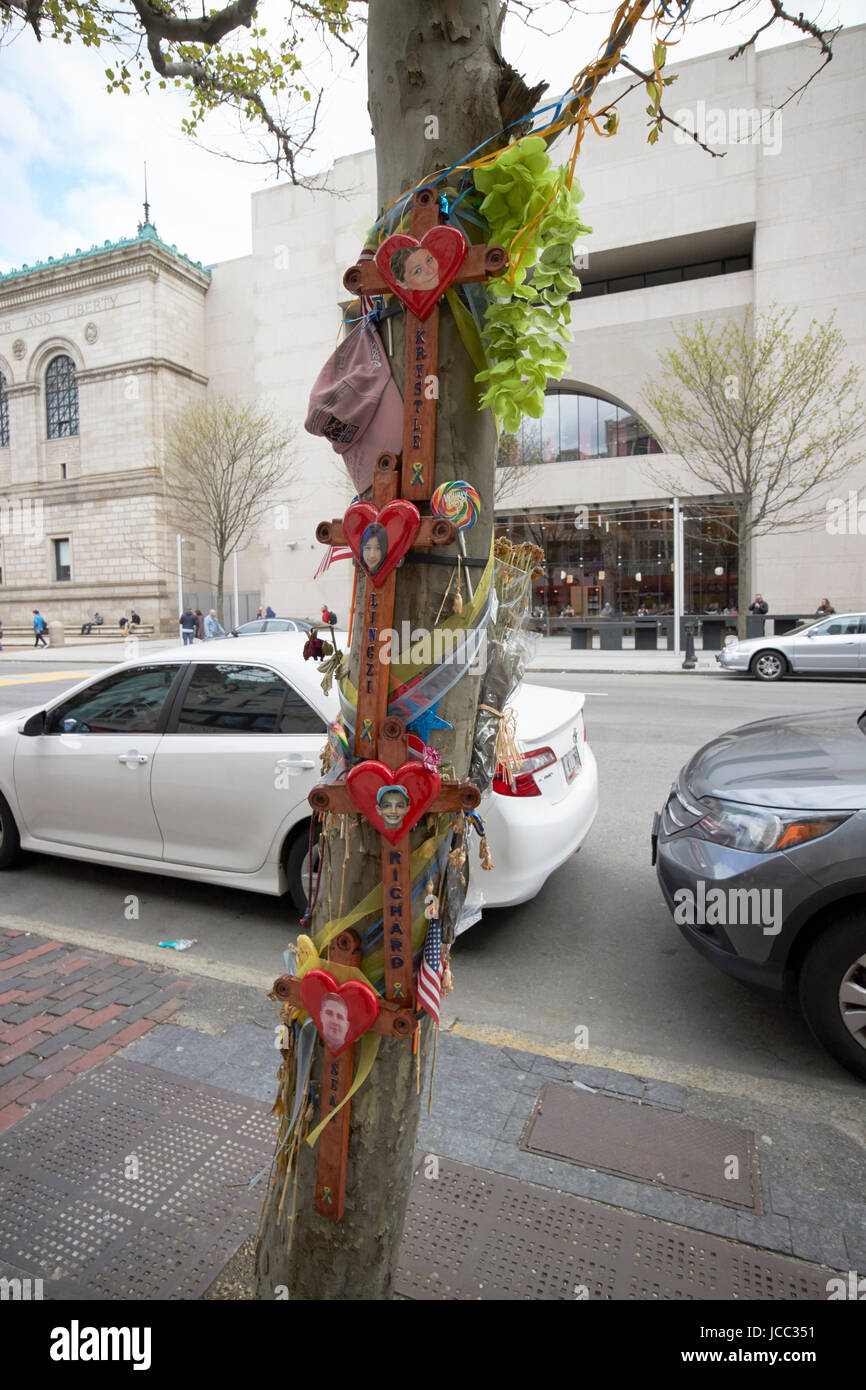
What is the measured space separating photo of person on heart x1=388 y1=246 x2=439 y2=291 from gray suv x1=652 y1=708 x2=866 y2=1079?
2716mm

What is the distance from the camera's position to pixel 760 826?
350 cm

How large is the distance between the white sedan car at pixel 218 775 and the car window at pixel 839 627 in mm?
15069

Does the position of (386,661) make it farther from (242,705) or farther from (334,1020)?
(242,705)

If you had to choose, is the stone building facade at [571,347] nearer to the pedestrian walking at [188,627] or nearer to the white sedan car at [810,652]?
the pedestrian walking at [188,627]

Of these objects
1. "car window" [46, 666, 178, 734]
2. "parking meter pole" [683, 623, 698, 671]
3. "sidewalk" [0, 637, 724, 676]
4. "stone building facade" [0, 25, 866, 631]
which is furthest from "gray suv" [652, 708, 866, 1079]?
"stone building facade" [0, 25, 866, 631]

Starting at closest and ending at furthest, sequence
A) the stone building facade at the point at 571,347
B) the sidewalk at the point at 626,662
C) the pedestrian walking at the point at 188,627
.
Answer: the sidewalk at the point at 626,662 → the pedestrian walking at the point at 188,627 → the stone building facade at the point at 571,347

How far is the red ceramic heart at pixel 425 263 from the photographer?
4.98 feet

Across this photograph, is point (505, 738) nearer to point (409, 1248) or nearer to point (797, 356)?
point (409, 1248)

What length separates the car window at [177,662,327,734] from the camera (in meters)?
4.80

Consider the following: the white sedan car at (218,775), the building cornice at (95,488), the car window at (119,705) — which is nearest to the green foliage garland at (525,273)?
the white sedan car at (218,775)

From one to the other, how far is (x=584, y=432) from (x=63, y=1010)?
1382 inches

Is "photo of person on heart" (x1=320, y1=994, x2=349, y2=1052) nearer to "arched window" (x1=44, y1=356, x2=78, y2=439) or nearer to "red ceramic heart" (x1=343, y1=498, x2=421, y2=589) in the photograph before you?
"red ceramic heart" (x1=343, y1=498, x2=421, y2=589)

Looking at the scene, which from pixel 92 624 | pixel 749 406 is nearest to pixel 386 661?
pixel 749 406

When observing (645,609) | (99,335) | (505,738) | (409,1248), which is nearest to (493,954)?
(409,1248)
